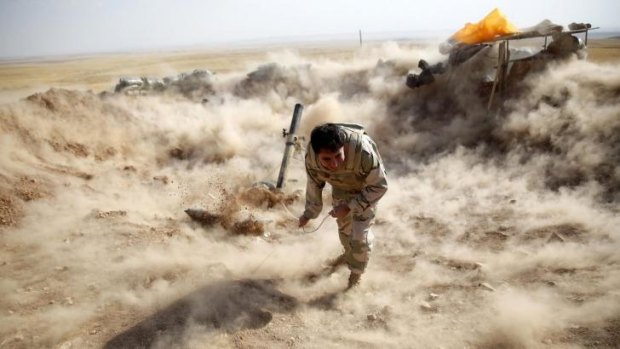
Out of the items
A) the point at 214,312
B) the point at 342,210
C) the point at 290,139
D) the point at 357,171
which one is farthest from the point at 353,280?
the point at 290,139

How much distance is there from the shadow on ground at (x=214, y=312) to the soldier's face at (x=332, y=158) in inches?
50.3

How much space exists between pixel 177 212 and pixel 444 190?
151 inches

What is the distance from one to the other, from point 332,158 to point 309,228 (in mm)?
2491

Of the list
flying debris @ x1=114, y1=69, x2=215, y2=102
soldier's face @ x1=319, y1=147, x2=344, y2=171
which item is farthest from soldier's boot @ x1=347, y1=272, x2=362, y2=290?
flying debris @ x1=114, y1=69, x2=215, y2=102

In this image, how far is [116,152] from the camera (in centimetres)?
728

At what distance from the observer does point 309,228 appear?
4.91 m

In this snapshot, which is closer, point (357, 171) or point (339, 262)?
point (357, 171)

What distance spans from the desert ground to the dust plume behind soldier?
503mm

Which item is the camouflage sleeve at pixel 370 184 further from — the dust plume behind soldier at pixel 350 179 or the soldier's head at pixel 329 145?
the soldier's head at pixel 329 145

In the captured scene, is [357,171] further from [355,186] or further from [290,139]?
[290,139]

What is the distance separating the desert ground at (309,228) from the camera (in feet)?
9.35

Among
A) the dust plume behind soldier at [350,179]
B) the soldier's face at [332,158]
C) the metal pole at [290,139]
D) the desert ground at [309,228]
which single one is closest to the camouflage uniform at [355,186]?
the dust plume behind soldier at [350,179]

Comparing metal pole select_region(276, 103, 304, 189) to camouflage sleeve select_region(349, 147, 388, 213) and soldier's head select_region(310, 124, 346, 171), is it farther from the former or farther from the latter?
soldier's head select_region(310, 124, 346, 171)

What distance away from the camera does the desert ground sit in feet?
9.35
